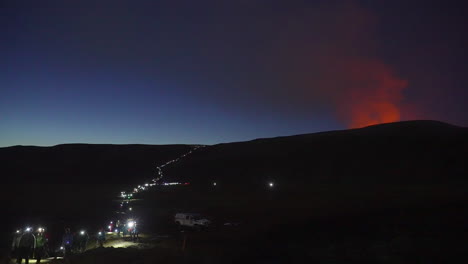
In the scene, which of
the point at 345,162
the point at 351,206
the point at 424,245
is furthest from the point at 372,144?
the point at 424,245

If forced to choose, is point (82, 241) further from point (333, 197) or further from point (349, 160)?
point (349, 160)

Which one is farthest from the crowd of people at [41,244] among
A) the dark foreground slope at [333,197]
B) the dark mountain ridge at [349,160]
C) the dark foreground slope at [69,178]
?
the dark mountain ridge at [349,160]

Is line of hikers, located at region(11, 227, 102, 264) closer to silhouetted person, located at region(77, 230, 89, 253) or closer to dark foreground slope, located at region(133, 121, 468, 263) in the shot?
silhouetted person, located at region(77, 230, 89, 253)

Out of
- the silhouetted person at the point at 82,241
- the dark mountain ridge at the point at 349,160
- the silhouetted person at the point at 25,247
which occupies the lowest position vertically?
the silhouetted person at the point at 82,241

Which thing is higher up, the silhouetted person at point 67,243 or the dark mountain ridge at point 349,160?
the dark mountain ridge at point 349,160

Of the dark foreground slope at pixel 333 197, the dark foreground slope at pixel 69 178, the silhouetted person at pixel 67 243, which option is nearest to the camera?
the dark foreground slope at pixel 333 197

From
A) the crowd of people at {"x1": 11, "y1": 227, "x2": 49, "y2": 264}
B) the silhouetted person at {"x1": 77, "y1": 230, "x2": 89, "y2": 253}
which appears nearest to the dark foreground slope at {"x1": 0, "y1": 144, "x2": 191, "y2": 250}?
the silhouetted person at {"x1": 77, "y1": 230, "x2": 89, "y2": 253}

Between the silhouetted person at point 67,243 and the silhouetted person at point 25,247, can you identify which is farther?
the silhouetted person at point 67,243

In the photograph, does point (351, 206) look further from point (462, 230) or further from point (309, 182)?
point (309, 182)

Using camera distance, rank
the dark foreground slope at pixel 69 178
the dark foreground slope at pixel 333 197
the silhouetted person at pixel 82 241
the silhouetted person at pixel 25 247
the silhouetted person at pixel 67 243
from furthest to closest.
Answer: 1. the dark foreground slope at pixel 69 178
2. the silhouetted person at pixel 82 241
3. the silhouetted person at pixel 67 243
4. the dark foreground slope at pixel 333 197
5. the silhouetted person at pixel 25 247

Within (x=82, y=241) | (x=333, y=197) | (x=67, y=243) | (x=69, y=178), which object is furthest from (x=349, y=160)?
(x=69, y=178)

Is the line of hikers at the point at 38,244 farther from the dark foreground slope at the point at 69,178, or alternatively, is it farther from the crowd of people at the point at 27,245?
the dark foreground slope at the point at 69,178
